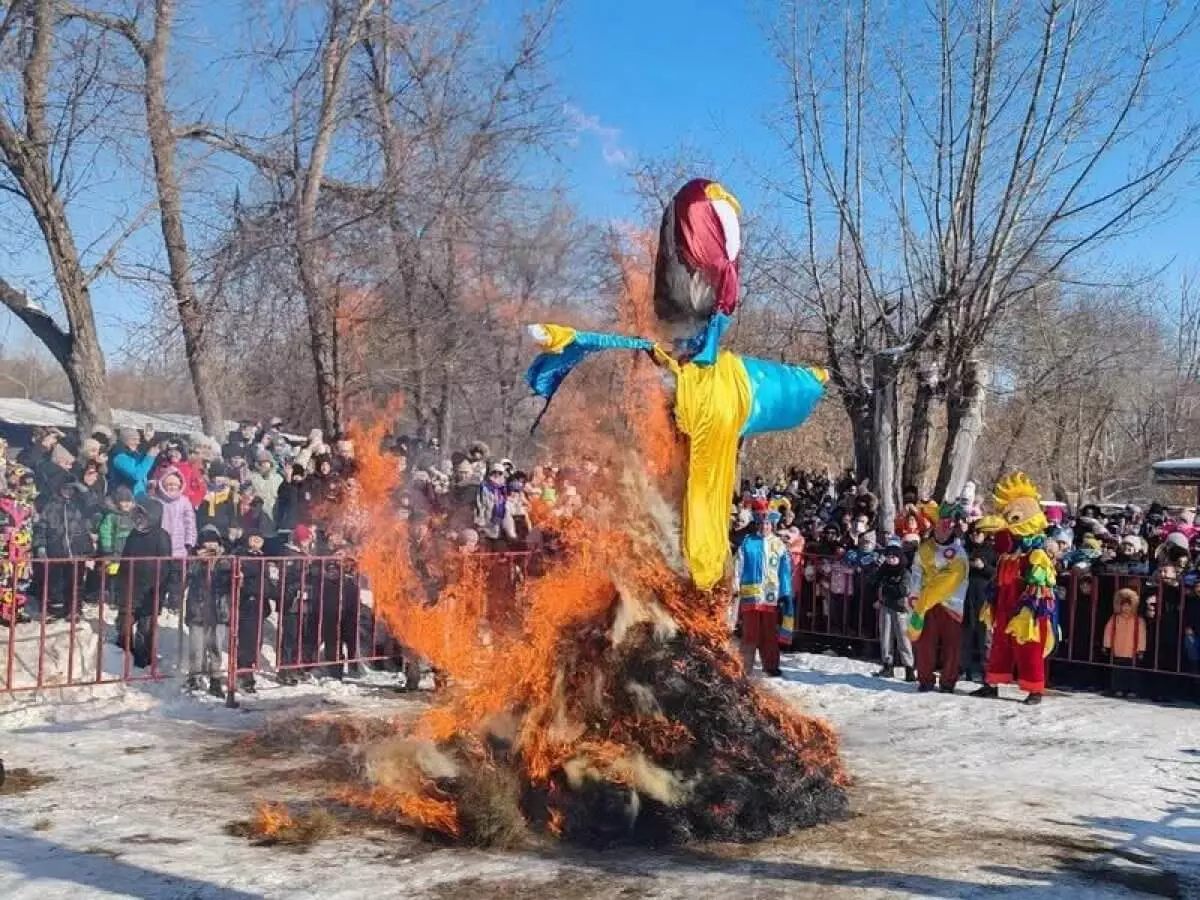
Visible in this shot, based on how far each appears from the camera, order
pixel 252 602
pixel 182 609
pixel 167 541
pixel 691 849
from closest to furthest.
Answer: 1. pixel 691 849
2. pixel 182 609
3. pixel 167 541
4. pixel 252 602

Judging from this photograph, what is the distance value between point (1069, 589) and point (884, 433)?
9.38 feet

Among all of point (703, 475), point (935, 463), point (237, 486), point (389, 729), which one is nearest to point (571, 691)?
point (703, 475)

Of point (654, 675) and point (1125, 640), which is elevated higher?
point (654, 675)

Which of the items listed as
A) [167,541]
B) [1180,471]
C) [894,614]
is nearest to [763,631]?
[894,614]

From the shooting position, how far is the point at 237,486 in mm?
11039

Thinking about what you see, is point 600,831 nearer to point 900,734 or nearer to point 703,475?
point 703,475

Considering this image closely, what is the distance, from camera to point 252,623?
29.5ft

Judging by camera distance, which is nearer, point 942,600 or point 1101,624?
point 942,600

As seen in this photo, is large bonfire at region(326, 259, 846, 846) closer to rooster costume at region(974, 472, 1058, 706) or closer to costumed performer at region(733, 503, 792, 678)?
rooster costume at region(974, 472, 1058, 706)

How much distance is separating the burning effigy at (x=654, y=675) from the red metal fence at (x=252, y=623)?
115 inches

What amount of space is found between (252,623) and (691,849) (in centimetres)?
483

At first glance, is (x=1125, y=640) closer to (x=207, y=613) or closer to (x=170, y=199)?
Answer: (x=207, y=613)

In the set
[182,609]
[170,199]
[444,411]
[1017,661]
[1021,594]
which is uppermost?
[170,199]

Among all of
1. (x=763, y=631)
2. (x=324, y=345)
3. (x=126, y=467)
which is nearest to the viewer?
(x=763, y=631)
